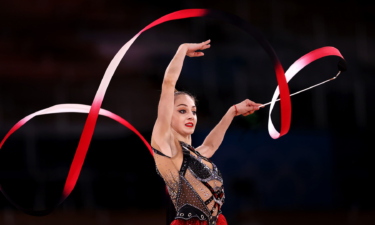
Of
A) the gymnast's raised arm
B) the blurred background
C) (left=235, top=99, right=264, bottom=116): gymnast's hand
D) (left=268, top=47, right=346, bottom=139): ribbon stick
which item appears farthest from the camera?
the blurred background

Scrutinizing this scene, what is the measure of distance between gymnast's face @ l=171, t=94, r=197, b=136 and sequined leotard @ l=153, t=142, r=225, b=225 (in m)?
0.15

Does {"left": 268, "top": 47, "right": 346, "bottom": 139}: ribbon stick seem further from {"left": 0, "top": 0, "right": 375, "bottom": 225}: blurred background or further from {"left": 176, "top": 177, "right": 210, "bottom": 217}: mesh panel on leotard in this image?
{"left": 0, "top": 0, "right": 375, "bottom": 225}: blurred background

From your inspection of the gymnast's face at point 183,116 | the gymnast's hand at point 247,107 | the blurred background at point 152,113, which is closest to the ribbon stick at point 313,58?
the gymnast's hand at point 247,107

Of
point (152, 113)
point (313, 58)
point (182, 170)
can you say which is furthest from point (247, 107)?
point (152, 113)

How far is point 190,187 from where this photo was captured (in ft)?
5.52

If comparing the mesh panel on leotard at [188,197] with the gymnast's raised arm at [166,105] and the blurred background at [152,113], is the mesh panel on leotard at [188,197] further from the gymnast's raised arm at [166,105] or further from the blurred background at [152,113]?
the blurred background at [152,113]

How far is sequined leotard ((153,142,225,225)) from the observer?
1680 mm

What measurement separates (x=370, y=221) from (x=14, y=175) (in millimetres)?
3753

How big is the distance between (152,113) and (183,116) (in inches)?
63.9

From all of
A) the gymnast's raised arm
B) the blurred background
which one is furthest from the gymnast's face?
the blurred background

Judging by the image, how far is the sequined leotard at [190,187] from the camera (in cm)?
A: 168

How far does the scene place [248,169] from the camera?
3588mm

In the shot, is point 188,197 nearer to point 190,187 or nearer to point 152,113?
point 190,187

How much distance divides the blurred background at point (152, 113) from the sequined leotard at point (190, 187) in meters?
1.72
